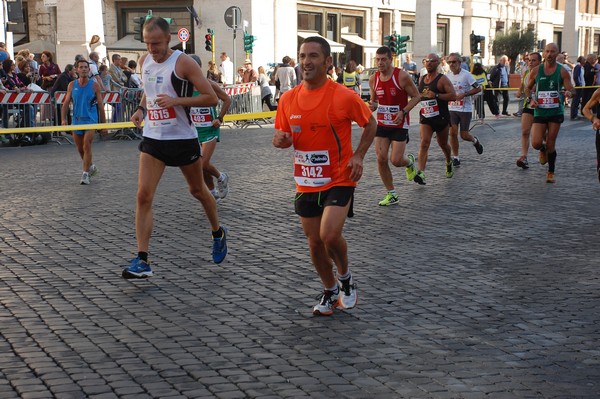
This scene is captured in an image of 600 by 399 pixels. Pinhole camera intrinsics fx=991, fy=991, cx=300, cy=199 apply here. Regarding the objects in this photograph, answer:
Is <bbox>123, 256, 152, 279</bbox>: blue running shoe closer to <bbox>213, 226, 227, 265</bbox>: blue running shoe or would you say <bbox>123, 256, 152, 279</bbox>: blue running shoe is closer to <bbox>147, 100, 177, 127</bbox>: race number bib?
<bbox>213, 226, 227, 265</bbox>: blue running shoe

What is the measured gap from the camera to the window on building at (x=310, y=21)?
4903 cm

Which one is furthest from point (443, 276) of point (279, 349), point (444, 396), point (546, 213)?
point (546, 213)

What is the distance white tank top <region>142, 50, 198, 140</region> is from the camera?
7.57 meters

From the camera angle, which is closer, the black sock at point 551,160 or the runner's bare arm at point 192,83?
the runner's bare arm at point 192,83

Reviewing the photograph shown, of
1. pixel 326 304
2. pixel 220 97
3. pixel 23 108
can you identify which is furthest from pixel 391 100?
pixel 23 108

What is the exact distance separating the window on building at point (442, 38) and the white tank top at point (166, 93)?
54.2 m

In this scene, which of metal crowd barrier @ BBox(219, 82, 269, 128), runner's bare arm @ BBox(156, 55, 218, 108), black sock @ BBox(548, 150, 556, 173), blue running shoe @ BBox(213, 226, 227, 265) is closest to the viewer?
runner's bare arm @ BBox(156, 55, 218, 108)

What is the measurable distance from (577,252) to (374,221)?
92.4 inches

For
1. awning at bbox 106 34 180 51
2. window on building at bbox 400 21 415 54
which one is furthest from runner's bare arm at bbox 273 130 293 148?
window on building at bbox 400 21 415 54

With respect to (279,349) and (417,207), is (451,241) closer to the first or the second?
(417,207)

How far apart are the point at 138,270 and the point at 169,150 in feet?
3.20

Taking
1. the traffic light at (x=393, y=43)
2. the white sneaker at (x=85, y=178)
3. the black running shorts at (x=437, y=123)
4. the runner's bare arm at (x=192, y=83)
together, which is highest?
the traffic light at (x=393, y=43)

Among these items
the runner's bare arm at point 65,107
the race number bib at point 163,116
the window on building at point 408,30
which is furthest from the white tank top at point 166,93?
the window on building at point 408,30

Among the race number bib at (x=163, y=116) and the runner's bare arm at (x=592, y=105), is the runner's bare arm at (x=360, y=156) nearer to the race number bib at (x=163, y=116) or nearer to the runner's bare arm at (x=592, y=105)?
the race number bib at (x=163, y=116)
